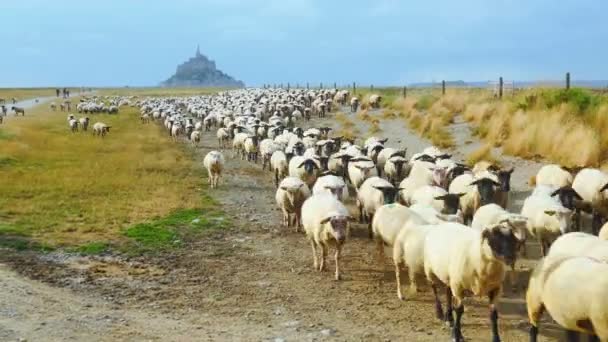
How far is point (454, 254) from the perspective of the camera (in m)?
8.76

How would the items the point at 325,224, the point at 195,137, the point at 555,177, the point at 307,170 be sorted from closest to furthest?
1. the point at 325,224
2. the point at 555,177
3. the point at 307,170
4. the point at 195,137

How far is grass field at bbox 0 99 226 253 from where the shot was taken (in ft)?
49.8

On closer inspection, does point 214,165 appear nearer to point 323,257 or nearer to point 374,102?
point 323,257

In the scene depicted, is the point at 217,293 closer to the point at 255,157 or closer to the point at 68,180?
the point at 68,180

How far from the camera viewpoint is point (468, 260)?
843 centimetres

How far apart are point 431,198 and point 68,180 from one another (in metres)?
14.1

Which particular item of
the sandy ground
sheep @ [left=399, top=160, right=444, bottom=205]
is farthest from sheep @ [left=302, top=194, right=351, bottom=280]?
sheep @ [left=399, top=160, right=444, bottom=205]

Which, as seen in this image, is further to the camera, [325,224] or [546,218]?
[325,224]

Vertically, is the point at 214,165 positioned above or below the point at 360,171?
below

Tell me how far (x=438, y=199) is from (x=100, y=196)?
1129cm

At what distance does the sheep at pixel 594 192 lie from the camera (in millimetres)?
13742

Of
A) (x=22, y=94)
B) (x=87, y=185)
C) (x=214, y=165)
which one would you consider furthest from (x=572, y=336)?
(x=22, y=94)

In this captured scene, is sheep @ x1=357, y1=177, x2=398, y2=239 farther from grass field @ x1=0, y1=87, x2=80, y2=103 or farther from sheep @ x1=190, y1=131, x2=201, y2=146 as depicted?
grass field @ x1=0, y1=87, x2=80, y2=103

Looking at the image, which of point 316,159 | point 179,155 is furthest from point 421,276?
point 179,155
